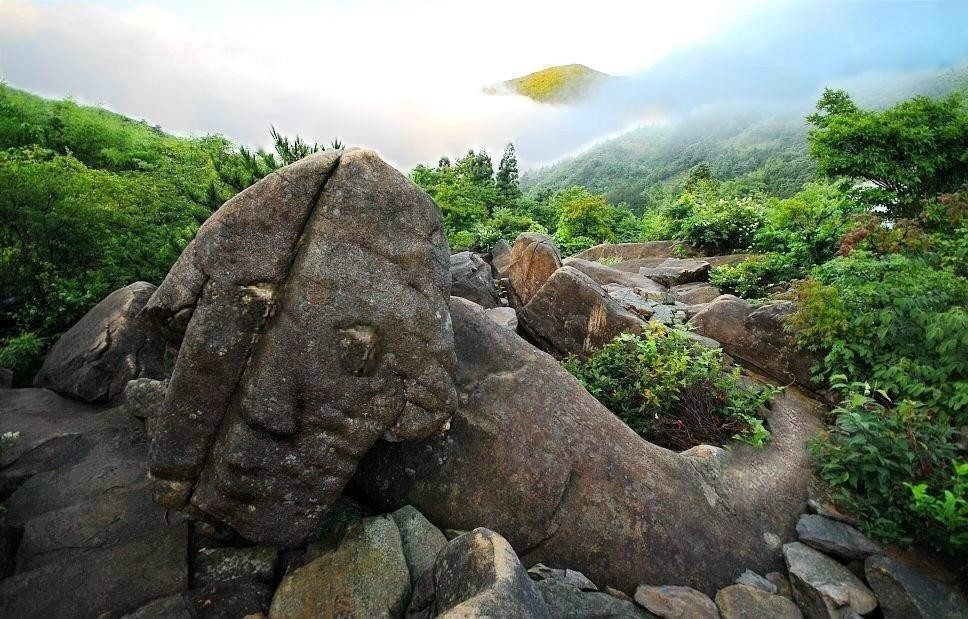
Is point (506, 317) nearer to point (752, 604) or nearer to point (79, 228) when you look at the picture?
point (752, 604)

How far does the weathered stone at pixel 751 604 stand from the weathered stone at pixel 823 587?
0.17 metres

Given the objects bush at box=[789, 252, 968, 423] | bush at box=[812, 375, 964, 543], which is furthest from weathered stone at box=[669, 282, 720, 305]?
bush at box=[812, 375, 964, 543]

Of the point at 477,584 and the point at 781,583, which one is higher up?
the point at 477,584

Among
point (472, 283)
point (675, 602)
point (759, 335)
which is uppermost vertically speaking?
point (759, 335)

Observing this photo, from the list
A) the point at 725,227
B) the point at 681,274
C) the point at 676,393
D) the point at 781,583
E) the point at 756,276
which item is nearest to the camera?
the point at 781,583

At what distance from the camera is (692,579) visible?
15.6ft

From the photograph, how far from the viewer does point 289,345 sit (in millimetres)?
3848

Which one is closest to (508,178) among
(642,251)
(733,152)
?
(642,251)

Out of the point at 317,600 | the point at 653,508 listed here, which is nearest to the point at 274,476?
the point at 317,600

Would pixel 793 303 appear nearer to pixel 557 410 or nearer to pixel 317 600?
pixel 557 410

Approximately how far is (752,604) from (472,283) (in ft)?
30.4

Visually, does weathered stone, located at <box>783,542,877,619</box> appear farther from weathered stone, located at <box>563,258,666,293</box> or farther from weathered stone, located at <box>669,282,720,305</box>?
weathered stone, located at <box>563,258,666,293</box>

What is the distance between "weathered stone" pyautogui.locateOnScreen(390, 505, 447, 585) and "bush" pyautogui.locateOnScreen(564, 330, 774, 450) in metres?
3.83

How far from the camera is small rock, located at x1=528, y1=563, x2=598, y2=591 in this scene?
4.32 meters
